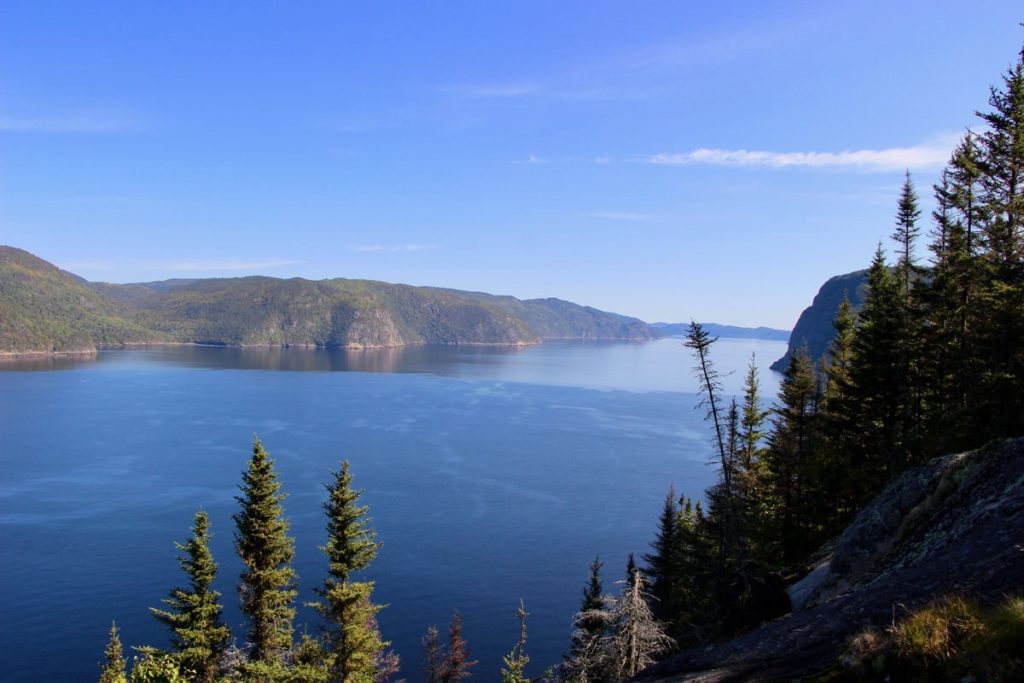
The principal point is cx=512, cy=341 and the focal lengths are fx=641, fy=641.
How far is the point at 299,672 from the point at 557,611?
37662 millimetres

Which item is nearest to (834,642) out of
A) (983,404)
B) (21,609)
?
(983,404)

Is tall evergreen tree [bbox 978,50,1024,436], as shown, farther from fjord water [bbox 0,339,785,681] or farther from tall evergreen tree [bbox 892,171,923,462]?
fjord water [bbox 0,339,785,681]

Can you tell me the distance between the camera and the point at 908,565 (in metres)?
13.8

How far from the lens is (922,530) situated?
51.1 feet

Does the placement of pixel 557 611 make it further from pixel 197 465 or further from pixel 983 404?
pixel 197 465

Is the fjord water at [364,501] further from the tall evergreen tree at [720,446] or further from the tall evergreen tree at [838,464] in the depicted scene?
the tall evergreen tree at [720,446]

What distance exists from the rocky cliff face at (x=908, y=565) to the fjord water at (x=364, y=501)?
74.5ft

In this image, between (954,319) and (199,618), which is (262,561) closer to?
(199,618)

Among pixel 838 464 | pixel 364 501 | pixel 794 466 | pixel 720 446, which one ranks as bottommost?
pixel 364 501

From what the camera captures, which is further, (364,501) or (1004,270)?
(364,501)

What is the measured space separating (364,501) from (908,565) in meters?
76.9

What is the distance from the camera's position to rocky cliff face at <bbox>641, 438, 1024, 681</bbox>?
32.7 ft

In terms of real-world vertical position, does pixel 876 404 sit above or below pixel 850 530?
above

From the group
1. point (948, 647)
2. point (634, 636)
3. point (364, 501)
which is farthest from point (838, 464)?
point (364, 501)
